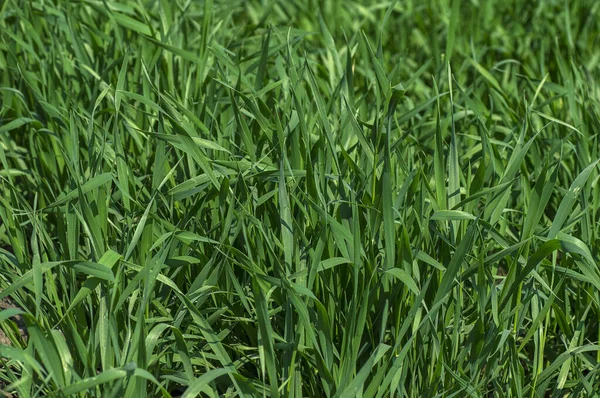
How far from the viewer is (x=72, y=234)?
174 cm

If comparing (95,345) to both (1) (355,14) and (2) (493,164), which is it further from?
(1) (355,14)

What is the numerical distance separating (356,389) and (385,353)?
22 cm

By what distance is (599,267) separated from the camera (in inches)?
75.8

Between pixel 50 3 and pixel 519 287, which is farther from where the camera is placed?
pixel 50 3

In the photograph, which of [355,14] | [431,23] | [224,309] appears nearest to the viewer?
[224,309]

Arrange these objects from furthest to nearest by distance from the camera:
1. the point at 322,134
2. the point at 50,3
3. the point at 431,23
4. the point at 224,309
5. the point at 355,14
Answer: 1. the point at 355,14
2. the point at 431,23
3. the point at 50,3
4. the point at 322,134
5. the point at 224,309

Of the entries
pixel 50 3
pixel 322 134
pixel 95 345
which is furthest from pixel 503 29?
pixel 95 345

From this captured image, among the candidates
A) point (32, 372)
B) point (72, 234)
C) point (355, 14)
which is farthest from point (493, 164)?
point (355, 14)

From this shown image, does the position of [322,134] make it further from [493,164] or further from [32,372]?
[32,372]

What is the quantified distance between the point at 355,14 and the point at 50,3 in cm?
135

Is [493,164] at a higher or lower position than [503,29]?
higher

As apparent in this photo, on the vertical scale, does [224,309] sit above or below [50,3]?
below

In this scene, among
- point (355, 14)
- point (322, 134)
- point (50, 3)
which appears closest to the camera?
point (322, 134)

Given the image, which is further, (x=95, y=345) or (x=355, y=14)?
(x=355, y=14)
